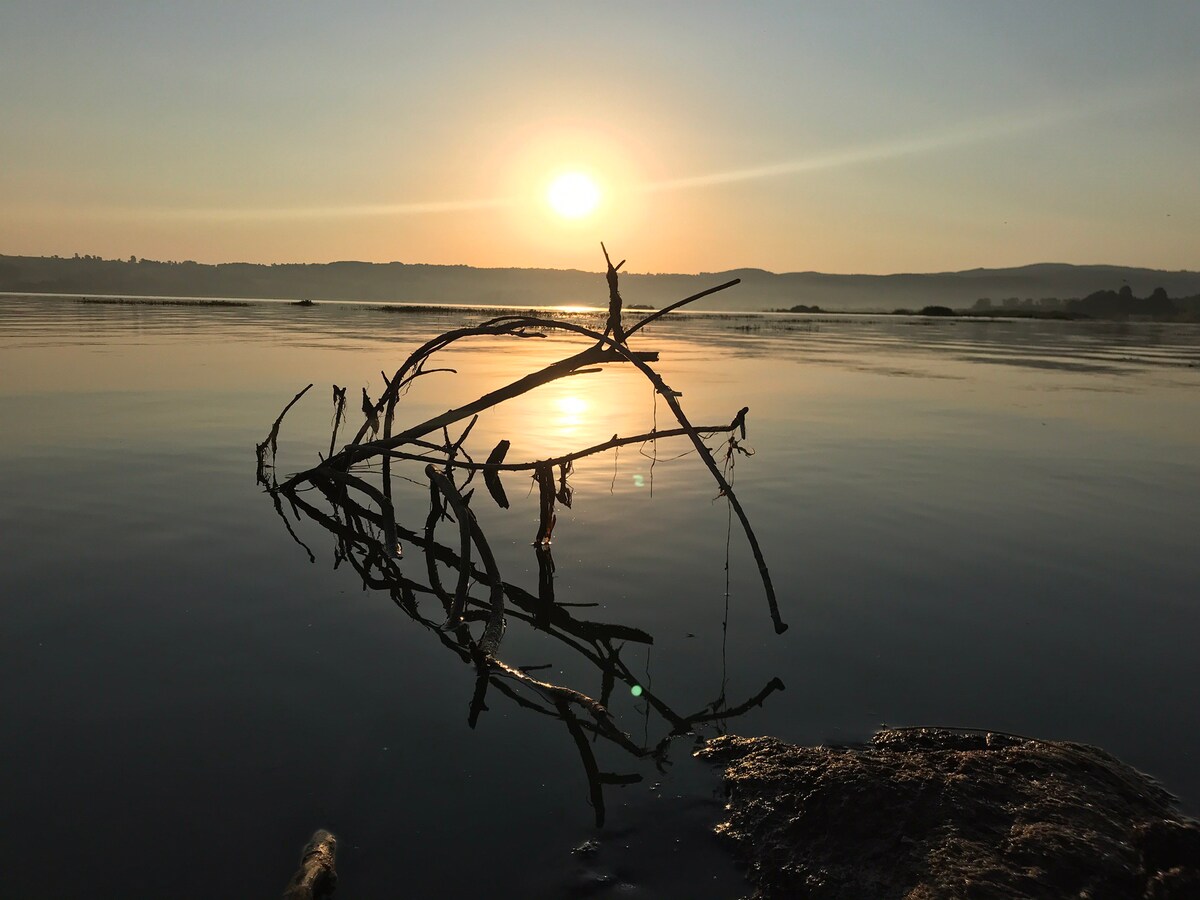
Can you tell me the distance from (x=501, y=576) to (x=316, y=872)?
527cm

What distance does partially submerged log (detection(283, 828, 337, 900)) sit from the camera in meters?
4.24

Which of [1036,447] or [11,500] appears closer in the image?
[11,500]

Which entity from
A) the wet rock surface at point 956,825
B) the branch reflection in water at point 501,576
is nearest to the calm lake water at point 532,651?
the branch reflection in water at point 501,576

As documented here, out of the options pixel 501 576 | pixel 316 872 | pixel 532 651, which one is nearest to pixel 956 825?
pixel 316 872

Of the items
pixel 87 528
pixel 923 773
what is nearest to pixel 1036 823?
pixel 923 773

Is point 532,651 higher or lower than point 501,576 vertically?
lower

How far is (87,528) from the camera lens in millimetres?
10883

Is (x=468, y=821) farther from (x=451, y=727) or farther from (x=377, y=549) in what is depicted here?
(x=377, y=549)

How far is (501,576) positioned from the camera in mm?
9578

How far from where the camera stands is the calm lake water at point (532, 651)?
15.9 ft

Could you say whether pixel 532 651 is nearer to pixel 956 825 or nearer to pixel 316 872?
pixel 316 872

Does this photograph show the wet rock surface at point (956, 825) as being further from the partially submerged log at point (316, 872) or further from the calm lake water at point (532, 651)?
the partially submerged log at point (316, 872)

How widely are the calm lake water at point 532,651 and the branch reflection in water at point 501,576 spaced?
87 millimetres

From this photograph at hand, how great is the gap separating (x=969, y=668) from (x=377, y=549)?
24.5 feet
